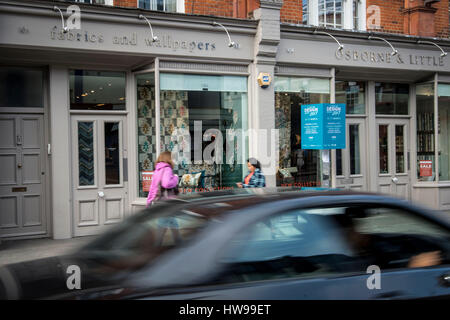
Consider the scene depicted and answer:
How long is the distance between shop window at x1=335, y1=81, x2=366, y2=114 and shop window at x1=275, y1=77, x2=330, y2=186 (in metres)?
0.91

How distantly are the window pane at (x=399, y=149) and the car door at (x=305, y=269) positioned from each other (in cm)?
998

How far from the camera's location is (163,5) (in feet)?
33.7

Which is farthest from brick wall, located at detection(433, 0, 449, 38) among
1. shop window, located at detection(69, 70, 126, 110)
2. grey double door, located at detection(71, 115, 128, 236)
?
grey double door, located at detection(71, 115, 128, 236)

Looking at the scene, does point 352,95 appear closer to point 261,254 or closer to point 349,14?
point 349,14

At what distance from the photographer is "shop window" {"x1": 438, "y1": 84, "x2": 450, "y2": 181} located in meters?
13.0

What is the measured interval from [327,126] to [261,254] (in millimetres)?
7510

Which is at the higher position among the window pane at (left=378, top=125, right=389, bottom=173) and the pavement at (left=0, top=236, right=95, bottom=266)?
the window pane at (left=378, top=125, right=389, bottom=173)

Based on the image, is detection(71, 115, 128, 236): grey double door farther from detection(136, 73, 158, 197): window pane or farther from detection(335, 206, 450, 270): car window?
detection(335, 206, 450, 270): car window

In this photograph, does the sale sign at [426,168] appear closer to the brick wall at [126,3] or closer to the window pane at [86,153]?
the brick wall at [126,3]

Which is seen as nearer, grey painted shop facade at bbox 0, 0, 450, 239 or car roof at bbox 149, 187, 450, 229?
car roof at bbox 149, 187, 450, 229

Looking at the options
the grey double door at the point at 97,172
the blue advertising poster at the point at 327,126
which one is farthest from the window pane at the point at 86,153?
the blue advertising poster at the point at 327,126

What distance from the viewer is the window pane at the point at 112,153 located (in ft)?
33.3

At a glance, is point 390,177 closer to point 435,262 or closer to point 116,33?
point 116,33
